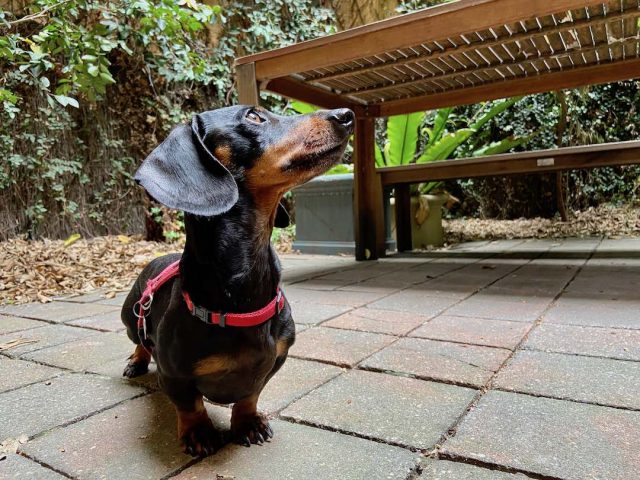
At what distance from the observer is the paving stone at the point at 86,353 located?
5.66ft

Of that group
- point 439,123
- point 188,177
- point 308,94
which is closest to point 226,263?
point 188,177

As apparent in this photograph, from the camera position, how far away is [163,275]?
4.18 ft

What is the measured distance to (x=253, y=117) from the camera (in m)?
1.15

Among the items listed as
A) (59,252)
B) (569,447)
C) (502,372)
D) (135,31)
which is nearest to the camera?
(569,447)

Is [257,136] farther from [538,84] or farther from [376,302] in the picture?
[538,84]

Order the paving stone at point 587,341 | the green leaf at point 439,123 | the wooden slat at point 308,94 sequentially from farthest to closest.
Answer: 1. the green leaf at point 439,123
2. the wooden slat at point 308,94
3. the paving stone at point 587,341

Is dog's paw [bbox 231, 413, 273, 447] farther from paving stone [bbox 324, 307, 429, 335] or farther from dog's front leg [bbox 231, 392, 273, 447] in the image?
paving stone [bbox 324, 307, 429, 335]

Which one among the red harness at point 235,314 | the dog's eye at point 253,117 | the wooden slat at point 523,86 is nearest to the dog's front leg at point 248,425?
the red harness at point 235,314

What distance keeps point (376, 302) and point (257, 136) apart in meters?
1.61

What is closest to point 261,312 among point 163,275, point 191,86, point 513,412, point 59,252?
point 163,275

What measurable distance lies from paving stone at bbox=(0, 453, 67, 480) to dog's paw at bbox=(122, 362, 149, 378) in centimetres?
50

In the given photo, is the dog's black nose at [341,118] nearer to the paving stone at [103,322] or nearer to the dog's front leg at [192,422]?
the dog's front leg at [192,422]

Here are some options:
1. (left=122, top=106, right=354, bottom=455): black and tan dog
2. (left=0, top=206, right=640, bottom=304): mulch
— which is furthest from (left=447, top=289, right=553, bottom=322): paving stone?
(left=0, top=206, right=640, bottom=304): mulch

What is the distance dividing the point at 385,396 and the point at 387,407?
0.07 metres
